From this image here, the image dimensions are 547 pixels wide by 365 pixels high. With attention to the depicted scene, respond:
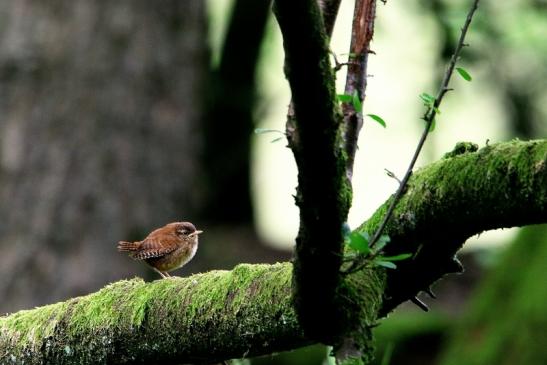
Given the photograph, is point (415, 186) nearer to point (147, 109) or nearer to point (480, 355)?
point (480, 355)

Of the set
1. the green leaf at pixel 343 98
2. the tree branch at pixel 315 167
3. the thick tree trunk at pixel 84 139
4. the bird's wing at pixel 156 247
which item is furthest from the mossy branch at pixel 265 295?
the thick tree trunk at pixel 84 139

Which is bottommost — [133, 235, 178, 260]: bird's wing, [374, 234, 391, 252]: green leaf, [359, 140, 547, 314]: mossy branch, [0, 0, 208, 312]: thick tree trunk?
[374, 234, 391, 252]: green leaf

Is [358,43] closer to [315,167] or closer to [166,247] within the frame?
[315,167]

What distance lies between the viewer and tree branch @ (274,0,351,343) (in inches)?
88.5

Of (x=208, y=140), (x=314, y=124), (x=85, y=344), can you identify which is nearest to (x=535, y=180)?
(x=314, y=124)

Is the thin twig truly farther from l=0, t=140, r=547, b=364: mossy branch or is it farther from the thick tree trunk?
the thick tree trunk

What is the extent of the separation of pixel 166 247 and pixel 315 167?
2736 millimetres

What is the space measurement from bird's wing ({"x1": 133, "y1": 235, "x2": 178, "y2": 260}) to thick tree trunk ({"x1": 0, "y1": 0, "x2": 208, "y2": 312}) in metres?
3.86

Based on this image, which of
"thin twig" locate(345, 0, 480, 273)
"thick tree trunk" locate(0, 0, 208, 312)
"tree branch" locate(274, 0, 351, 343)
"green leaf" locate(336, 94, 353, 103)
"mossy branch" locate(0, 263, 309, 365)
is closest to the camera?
"tree branch" locate(274, 0, 351, 343)

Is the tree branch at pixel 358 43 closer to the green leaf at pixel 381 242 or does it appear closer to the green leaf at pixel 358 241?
the green leaf at pixel 381 242

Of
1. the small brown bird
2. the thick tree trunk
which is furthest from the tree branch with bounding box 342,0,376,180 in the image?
the thick tree trunk

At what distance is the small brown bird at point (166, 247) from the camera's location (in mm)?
5137

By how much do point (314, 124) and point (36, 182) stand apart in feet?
23.0

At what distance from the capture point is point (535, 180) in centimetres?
274
